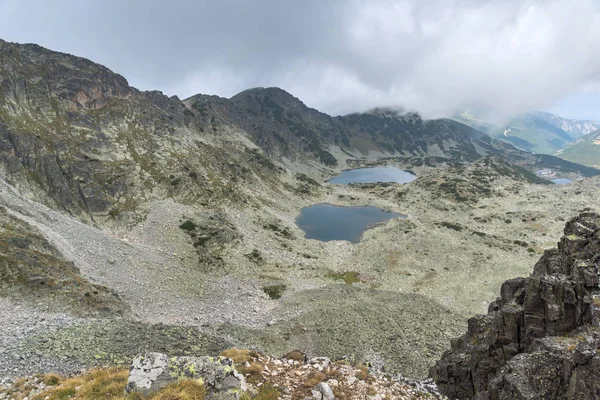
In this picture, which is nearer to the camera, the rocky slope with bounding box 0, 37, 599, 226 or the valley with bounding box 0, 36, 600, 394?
the valley with bounding box 0, 36, 600, 394

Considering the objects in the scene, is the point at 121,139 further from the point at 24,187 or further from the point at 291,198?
the point at 291,198

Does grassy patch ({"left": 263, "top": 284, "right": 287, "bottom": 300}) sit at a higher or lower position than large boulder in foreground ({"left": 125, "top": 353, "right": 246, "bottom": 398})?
lower

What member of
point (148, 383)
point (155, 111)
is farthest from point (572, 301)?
point (155, 111)

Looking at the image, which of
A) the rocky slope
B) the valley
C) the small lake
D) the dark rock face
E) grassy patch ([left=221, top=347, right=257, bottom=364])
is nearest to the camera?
the dark rock face

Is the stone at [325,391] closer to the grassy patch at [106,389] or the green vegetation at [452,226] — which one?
the grassy patch at [106,389]

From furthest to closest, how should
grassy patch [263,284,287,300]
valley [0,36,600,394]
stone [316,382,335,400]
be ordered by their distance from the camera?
grassy patch [263,284,287,300], valley [0,36,600,394], stone [316,382,335,400]

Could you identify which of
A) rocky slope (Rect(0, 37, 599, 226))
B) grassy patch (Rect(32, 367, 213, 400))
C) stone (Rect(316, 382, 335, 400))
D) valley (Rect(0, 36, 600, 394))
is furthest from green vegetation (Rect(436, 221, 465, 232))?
grassy patch (Rect(32, 367, 213, 400))

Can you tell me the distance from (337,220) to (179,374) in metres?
112

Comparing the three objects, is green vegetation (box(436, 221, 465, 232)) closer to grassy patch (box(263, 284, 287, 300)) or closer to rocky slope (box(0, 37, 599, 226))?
grassy patch (box(263, 284, 287, 300))

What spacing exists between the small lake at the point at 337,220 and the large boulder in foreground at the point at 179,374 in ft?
280

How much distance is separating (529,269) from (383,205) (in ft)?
251

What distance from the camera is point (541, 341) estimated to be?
715 inches

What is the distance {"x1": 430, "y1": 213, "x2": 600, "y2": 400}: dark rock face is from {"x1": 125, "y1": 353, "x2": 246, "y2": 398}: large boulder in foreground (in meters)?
14.6

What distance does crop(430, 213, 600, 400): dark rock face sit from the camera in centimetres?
1512
